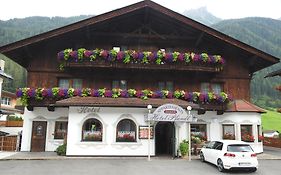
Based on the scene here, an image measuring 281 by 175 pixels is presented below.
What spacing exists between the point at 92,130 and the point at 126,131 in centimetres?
233

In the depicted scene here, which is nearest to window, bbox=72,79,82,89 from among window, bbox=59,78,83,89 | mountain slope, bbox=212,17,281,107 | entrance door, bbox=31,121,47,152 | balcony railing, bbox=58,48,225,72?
window, bbox=59,78,83,89

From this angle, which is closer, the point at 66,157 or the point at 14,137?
the point at 66,157

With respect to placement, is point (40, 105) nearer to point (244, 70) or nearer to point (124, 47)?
point (124, 47)

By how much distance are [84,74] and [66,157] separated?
269 inches

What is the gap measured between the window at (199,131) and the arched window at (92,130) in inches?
289

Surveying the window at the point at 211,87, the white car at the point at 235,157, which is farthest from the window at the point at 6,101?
the white car at the point at 235,157

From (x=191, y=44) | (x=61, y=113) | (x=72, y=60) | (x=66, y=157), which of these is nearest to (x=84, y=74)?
(x=72, y=60)

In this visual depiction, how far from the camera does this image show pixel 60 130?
67.5ft

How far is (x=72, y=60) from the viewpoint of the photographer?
1981 centimetres

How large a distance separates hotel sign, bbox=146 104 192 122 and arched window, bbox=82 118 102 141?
3.66 m

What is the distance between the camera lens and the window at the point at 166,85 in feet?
70.9

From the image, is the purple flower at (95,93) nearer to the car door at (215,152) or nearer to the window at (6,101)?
the car door at (215,152)

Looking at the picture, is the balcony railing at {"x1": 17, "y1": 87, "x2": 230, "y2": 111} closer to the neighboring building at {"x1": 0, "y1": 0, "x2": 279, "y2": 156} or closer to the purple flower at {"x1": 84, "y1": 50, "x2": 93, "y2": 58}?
the neighboring building at {"x1": 0, "y1": 0, "x2": 279, "y2": 156}

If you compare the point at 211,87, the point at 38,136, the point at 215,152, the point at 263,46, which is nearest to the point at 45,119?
the point at 38,136
